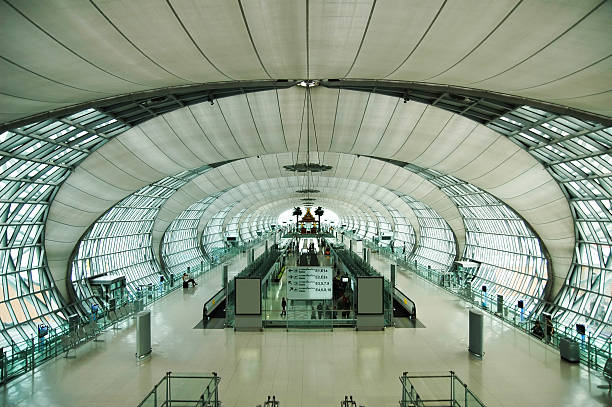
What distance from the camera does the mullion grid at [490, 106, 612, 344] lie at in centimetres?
1771

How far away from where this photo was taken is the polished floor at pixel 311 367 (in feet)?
28.6

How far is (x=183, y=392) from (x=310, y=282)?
6.98m

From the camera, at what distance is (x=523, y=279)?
1289 inches

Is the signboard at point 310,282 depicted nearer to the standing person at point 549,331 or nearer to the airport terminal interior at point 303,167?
the airport terminal interior at point 303,167

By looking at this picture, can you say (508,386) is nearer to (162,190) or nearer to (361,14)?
(361,14)

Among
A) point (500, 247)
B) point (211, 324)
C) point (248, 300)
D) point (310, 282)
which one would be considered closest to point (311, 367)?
point (310, 282)

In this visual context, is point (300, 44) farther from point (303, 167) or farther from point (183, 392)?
point (303, 167)

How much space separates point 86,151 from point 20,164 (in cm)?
353

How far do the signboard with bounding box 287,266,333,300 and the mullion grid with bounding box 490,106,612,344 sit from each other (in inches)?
479

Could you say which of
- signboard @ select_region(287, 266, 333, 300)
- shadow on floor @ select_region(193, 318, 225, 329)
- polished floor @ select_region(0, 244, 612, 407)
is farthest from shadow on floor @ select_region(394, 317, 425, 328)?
shadow on floor @ select_region(193, 318, 225, 329)

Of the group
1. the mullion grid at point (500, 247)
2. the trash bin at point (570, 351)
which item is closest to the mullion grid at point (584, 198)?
the mullion grid at point (500, 247)

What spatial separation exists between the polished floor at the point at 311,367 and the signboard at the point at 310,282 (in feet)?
→ 4.98

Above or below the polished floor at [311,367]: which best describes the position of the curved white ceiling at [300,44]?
above

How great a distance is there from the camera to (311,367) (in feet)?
34.7
